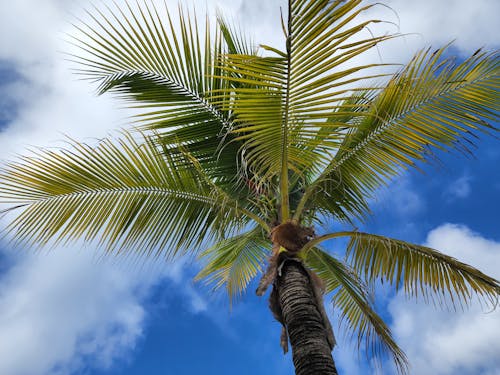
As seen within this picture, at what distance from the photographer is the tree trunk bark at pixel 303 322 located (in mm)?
3674

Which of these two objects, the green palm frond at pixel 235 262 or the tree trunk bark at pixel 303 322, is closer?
the tree trunk bark at pixel 303 322

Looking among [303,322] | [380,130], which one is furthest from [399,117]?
[303,322]

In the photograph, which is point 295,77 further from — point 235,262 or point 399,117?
point 235,262

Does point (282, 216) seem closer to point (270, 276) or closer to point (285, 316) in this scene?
point (270, 276)

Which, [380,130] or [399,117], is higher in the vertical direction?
[399,117]

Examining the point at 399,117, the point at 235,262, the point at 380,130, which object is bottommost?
the point at 235,262

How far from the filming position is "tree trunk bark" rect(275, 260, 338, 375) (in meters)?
3.67

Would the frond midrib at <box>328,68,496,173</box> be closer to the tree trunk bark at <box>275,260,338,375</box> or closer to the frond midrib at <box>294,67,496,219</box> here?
the frond midrib at <box>294,67,496,219</box>

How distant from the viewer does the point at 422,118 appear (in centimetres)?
471

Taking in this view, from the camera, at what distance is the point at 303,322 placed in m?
3.97

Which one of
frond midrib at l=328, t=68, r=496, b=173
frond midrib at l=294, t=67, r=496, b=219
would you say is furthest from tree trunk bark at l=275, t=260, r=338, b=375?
frond midrib at l=328, t=68, r=496, b=173

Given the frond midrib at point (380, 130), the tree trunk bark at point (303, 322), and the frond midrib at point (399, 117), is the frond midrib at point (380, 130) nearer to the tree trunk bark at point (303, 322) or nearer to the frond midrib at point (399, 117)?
the frond midrib at point (399, 117)

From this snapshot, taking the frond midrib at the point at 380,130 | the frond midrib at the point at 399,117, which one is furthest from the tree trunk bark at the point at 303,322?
the frond midrib at the point at 399,117

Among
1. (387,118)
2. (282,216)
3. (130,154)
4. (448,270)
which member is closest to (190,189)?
(130,154)
